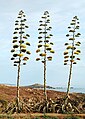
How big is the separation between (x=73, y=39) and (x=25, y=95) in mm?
7747

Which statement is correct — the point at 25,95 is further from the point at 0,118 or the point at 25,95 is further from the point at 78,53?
the point at 0,118

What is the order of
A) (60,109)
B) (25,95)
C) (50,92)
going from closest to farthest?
(60,109), (25,95), (50,92)

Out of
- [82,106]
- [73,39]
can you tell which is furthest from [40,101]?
[73,39]

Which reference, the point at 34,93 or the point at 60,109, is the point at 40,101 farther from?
the point at 34,93

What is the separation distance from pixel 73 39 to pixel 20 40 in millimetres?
4571

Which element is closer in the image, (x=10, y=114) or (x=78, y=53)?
(x=10, y=114)

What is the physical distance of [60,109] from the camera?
31391 millimetres

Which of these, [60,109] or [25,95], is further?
[25,95]

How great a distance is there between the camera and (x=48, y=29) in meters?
A: 32.4

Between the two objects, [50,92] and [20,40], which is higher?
[20,40]

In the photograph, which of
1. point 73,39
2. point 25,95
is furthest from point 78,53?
point 25,95

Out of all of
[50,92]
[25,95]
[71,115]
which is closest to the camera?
[71,115]

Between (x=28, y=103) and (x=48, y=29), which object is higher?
(x=48, y=29)

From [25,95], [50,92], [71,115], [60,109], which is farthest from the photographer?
[50,92]
